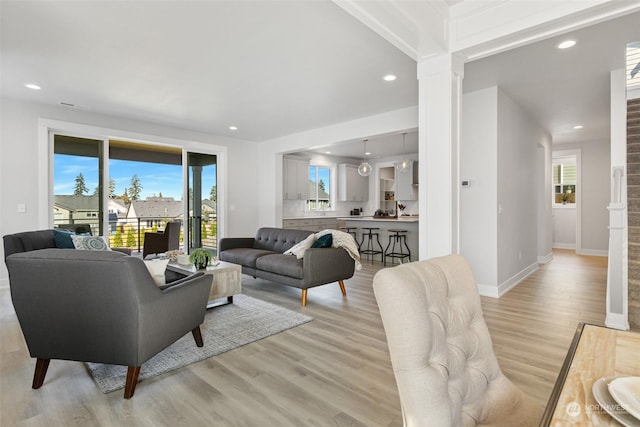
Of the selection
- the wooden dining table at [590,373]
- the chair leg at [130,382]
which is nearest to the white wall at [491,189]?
the wooden dining table at [590,373]

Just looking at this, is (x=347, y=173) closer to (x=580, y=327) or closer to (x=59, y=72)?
(x=59, y=72)

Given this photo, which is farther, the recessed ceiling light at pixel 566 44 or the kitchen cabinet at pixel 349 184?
the kitchen cabinet at pixel 349 184

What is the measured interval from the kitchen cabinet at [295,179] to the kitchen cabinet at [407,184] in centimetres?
260

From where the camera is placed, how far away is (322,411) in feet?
6.12

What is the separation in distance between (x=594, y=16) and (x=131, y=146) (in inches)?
339

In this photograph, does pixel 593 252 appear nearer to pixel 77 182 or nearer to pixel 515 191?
pixel 515 191

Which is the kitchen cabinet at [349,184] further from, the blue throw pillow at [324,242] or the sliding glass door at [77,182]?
the sliding glass door at [77,182]

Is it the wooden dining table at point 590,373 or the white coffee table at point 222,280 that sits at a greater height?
the wooden dining table at point 590,373

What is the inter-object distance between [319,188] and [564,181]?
22.2ft

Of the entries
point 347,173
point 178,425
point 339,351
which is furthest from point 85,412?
point 347,173

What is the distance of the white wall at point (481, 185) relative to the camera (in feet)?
13.7

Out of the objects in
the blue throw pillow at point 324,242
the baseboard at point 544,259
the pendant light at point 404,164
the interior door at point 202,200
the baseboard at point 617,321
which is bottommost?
the baseboard at point 617,321

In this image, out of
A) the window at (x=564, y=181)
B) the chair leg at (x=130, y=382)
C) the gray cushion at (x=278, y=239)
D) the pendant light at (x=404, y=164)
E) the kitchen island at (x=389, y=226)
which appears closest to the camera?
the chair leg at (x=130, y=382)

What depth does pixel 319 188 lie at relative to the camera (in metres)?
9.33
